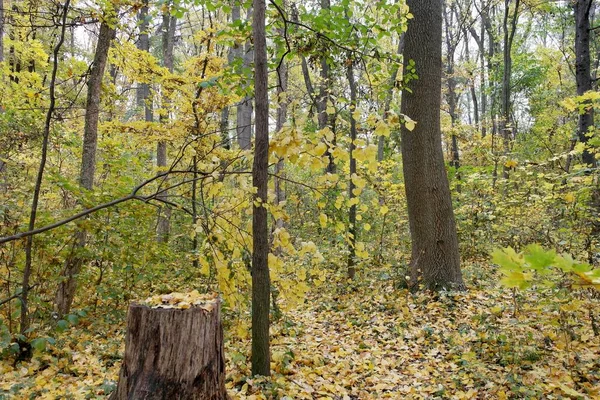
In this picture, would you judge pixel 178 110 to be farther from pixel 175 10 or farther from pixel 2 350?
pixel 2 350

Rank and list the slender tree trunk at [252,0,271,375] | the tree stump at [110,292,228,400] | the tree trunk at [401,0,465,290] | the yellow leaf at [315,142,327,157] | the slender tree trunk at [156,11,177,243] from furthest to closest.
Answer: the slender tree trunk at [156,11,177,243], the tree trunk at [401,0,465,290], the slender tree trunk at [252,0,271,375], the yellow leaf at [315,142,327,157], the tree stump at [110,292,228,400]

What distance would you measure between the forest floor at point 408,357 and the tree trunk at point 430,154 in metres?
0.51

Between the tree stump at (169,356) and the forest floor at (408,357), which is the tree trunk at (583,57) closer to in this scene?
the forest floor at (408,357)

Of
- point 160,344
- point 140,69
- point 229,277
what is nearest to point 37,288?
point 229,277

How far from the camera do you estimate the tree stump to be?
2.12m

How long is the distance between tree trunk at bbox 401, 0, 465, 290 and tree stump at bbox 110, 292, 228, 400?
4.70 m

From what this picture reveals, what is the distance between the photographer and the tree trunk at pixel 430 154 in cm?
611

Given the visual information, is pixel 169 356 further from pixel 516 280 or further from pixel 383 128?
pixel 383 128

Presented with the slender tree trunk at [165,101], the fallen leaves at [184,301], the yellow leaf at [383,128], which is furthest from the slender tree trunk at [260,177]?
the slender tree trunk at [165,101]

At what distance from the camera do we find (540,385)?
322cm

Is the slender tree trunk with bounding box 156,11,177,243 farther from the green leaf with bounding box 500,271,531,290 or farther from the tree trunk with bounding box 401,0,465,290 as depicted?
the green leaf with bounding box 500,271,531,290

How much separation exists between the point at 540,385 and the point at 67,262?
5.13m

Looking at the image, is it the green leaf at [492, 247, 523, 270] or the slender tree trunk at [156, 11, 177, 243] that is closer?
the green leaf at [492, 247, 523, 270]

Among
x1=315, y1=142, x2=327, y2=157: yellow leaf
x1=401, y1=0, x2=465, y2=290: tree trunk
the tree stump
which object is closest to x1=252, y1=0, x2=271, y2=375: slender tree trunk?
x1=315, y1=142, x2=327, y2=157: yellow leaf
